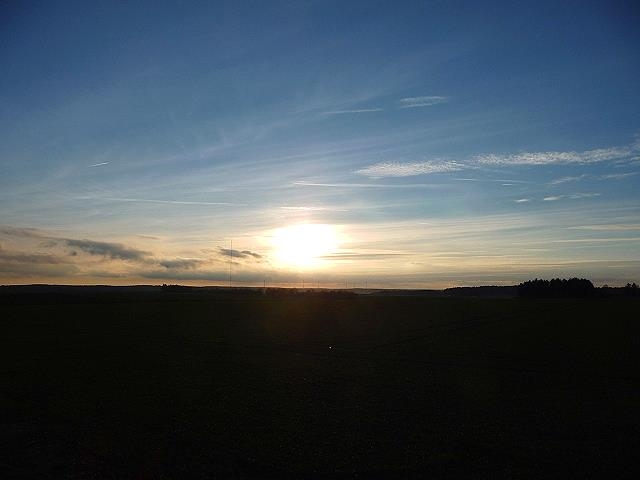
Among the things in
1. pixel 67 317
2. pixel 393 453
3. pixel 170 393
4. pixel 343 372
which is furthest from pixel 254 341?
pixel 67 317

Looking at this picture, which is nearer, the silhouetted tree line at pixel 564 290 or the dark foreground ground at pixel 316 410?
the dark foreground ground at pixel 316 410

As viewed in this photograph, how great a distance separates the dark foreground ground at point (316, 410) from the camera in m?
11.4

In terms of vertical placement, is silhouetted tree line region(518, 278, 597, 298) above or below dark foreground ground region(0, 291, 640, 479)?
above

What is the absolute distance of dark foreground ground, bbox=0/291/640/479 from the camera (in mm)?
11438

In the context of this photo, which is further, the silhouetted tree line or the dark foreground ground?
the silhouetted tree line

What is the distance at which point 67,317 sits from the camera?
56.8m

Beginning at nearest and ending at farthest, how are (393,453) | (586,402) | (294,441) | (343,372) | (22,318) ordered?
(393,453) → (294,441) → (586,402) → (343,372) → (22,318)

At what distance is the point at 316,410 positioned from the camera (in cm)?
1639

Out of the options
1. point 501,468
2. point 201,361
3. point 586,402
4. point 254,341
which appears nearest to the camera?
point 501,468

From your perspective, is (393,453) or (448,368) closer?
(393,453)

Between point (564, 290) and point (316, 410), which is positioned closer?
point (316, 410)

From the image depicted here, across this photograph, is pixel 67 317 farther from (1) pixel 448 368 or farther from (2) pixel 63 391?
(1) pixel 448 368

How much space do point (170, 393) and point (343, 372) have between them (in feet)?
26.8

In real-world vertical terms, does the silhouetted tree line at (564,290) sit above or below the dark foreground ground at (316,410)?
above
